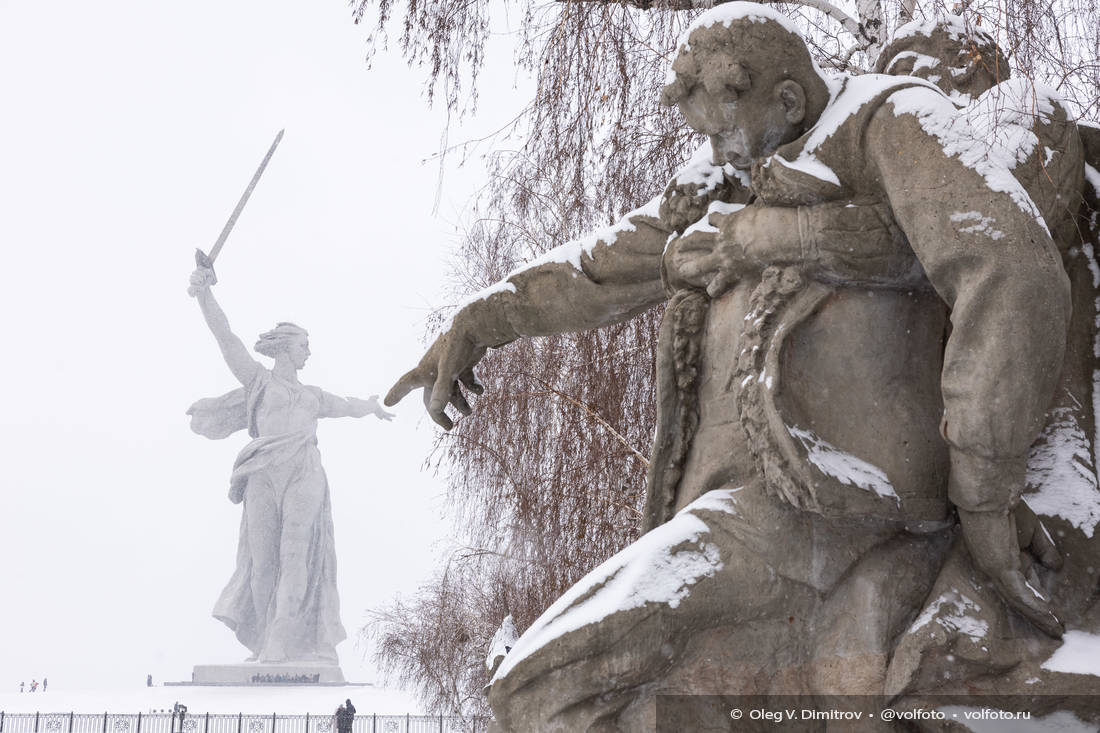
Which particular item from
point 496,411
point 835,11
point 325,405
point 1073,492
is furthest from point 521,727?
point 325,405

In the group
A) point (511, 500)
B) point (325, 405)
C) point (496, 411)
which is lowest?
point (511, 500)

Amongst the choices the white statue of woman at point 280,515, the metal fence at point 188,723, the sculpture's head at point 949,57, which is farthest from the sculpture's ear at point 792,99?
the white statue of woman at point 280,515

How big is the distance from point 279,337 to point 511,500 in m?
22.6

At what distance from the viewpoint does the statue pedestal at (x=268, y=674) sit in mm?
29906

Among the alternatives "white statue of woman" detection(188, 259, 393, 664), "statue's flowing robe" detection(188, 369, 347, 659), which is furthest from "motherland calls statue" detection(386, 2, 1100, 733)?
"statue's flowing robe" detection(188, 369, 347, 659)

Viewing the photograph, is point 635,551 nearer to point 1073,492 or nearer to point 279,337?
point 1073,492

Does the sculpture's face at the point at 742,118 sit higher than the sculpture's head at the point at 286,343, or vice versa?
the sculpture's head at the point at 286,343

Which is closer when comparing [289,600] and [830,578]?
[830,578]

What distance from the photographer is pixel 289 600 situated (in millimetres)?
31672

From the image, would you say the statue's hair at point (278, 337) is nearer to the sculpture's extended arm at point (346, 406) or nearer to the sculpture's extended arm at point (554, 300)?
the sculpture's extended arm at point (346, 406)

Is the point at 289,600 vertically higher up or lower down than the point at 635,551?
higher up

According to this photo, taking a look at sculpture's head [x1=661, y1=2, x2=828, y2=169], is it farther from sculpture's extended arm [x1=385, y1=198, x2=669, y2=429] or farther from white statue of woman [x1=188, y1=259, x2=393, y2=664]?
white statue of woman [x1=188, y1=259, x2=393, y2=664]

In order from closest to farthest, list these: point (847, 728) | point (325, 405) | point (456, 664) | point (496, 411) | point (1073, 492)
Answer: point (847, 728), point (1073, 492), point (496, 411), point (456, 664), point (325, 405)

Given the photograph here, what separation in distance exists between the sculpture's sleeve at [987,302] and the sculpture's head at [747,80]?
298 mm
